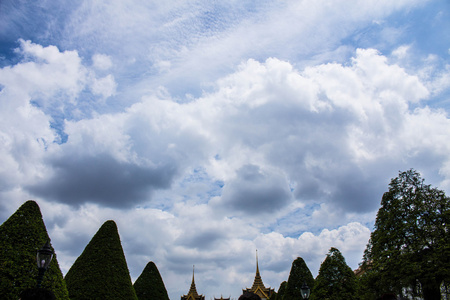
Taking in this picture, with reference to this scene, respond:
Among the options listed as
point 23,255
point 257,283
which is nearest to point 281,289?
point 23,255

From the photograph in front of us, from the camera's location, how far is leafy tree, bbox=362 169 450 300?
25.1 metres

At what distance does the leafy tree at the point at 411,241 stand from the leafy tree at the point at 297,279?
17.5ft

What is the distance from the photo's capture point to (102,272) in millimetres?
22656

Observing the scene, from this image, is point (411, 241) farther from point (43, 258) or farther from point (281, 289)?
point (43, 258)

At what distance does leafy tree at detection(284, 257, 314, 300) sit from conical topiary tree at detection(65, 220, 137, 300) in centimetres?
1480

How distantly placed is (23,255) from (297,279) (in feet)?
79.3

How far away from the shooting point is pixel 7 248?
47.9 ft

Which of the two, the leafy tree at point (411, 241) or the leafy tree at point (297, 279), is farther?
the leafy tree at point (297, 279)

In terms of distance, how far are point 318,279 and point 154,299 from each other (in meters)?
15.2

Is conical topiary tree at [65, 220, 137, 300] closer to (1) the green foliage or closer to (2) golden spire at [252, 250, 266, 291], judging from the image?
(1) the green foliage

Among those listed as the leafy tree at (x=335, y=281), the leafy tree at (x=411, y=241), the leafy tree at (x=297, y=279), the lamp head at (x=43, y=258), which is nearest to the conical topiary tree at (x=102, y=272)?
the lamp head at (x=43, y=258)

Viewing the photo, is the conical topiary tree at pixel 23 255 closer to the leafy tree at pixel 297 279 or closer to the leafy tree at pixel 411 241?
the leafy tree at pixel 297 279

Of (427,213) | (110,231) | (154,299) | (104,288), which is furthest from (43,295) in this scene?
(427,213)

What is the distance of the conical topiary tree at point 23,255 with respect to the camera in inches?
544
